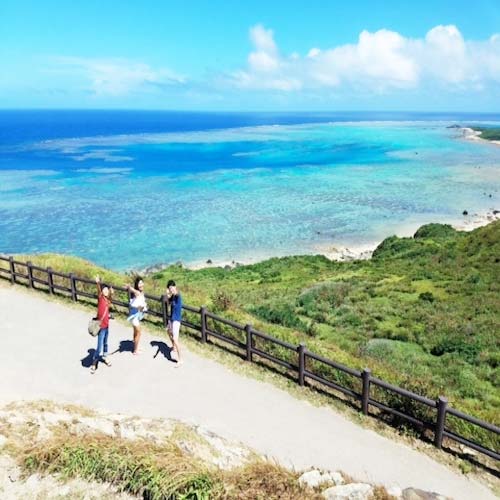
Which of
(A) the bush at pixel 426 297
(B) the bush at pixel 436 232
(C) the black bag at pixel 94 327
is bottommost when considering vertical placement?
(B) the bush at pixel 436 232

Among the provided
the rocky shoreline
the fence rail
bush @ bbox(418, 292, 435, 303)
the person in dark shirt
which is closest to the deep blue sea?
the rocky shoreline

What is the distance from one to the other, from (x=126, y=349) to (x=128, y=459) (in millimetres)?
5110

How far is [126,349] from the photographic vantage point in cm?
1382

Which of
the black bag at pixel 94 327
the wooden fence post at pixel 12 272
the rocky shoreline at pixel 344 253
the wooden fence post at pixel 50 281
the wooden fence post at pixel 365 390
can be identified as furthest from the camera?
the rocky shoreline at pixel 344 253

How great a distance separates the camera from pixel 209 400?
11.3 metres

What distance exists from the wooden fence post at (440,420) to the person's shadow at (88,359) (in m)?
8.80

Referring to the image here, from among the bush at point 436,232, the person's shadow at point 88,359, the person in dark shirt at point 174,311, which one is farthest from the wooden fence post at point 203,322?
the bush at point 436,232

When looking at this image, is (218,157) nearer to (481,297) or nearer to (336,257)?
(336,257)

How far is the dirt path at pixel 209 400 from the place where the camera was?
9.36 m

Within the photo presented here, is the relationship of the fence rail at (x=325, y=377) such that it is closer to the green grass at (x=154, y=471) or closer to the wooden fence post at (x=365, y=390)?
the wooden fence post at (x=365, y=390)

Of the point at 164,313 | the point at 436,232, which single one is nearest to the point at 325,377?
the point at 164,313

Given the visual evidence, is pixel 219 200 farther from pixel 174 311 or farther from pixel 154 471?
pixel 154 471

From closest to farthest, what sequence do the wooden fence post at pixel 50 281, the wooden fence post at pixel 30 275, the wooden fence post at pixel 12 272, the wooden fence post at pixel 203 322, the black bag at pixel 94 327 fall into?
the black bag at pixel 94 327 → the wooden fence post at pixel 203 322 → the wooden fence post at pixel 50 281 → the wooden fence post at pixel 30 275 → the wooden fence post at pixel 12 272

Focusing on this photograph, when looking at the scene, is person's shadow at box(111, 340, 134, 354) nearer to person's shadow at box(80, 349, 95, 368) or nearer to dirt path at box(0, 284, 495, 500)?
dirt path at box(0, 284, 495, 500)
